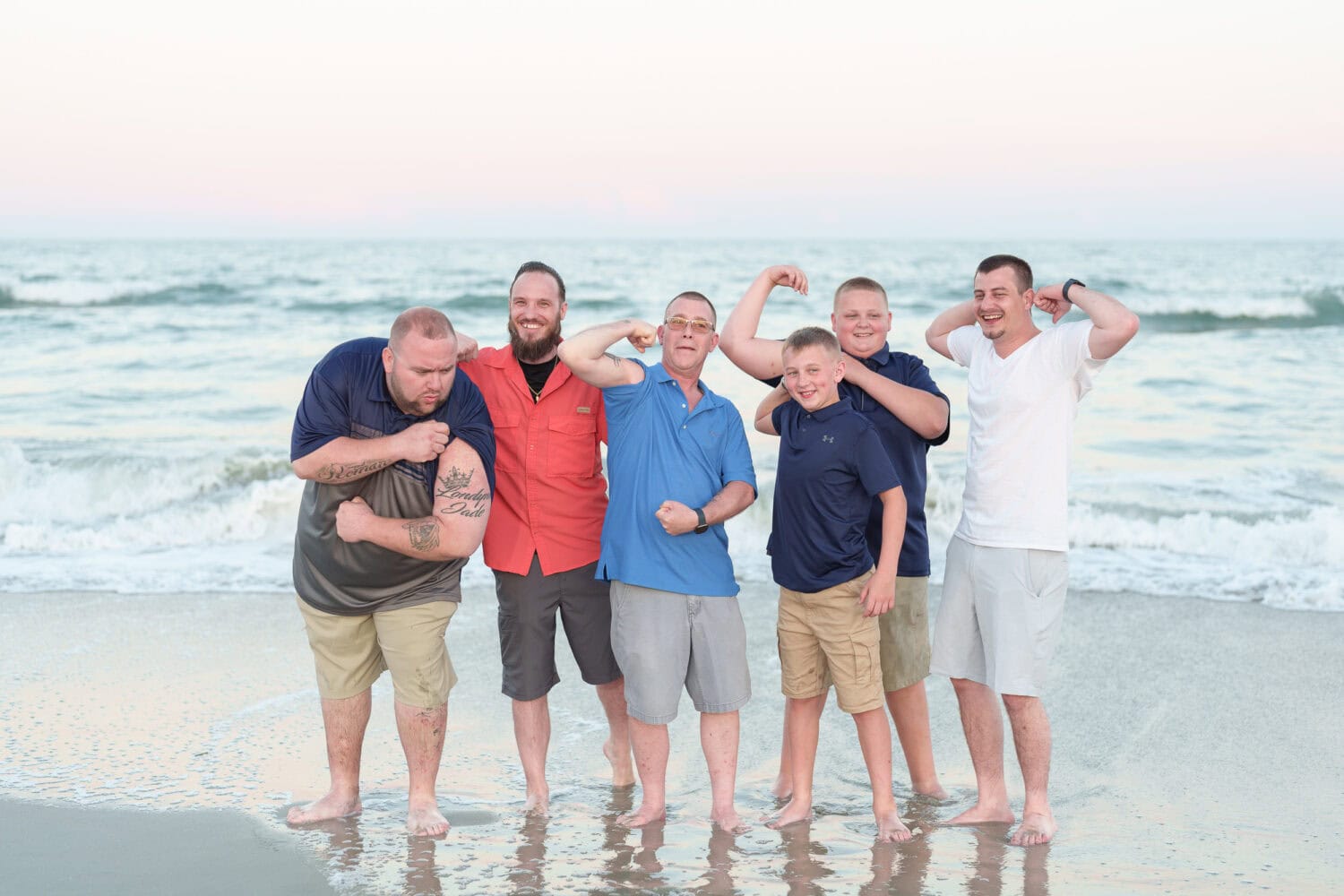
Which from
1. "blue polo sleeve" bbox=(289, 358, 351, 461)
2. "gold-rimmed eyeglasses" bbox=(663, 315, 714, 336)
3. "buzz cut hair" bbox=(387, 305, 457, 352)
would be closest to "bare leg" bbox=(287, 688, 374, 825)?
"blue polo sleeve" bbox=(289, 358, 351, 461)

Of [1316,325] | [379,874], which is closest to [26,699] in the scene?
[379,874]

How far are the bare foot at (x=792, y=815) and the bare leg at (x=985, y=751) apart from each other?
520 millimetres

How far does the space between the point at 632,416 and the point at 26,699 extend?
3.28 metres

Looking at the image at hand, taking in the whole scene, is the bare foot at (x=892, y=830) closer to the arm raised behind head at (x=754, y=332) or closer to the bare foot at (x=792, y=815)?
the bare foot at (x=792, y=815)

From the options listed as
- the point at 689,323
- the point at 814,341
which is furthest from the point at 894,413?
the point at 689,323

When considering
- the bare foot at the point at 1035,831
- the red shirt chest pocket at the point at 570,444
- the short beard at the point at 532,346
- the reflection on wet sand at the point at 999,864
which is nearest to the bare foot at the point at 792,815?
the reflection on wet sand at the point at 999,864

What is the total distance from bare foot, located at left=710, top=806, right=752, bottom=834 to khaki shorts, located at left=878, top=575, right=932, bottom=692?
0.74 metres

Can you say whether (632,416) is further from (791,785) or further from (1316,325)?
(1316,325)

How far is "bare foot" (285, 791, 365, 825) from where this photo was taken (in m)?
4.01

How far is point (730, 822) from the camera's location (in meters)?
4.04

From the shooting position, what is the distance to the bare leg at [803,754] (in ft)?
13.5

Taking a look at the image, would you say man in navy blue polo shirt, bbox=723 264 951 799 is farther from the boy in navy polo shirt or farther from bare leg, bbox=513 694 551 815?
bare leg, bbox=513 694 551 815

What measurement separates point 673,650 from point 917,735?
43.9 inches

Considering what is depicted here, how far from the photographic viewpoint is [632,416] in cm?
406
